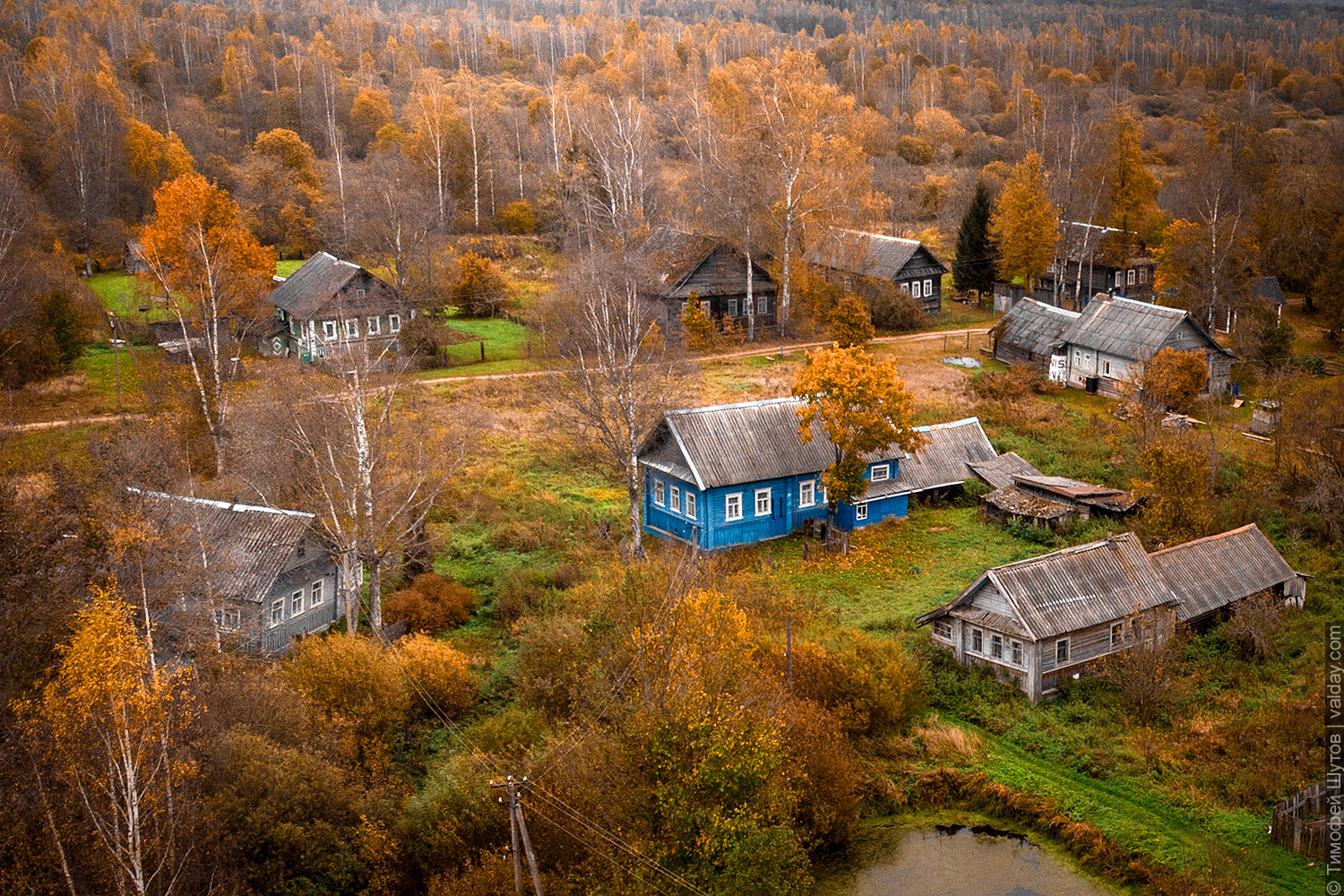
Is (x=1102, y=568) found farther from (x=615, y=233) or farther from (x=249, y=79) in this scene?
(x=249, y=79)

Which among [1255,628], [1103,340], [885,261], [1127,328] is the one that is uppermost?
[885,261]

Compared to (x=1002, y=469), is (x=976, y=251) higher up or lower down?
higher up

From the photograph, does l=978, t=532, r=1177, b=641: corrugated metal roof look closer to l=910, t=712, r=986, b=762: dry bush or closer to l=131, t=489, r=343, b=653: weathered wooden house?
l=910, t=712, r=986, b=762: dry bush

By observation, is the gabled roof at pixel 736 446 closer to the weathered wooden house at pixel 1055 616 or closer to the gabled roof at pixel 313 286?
the weathered wooden house at pixel 1055 616

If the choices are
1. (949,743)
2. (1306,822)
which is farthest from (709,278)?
(1306,822)

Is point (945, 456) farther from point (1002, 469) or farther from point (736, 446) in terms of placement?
point (736, 446)

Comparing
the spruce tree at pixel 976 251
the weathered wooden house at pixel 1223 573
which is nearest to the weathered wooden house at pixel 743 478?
the weathered wooden house at pixel 1223 573
